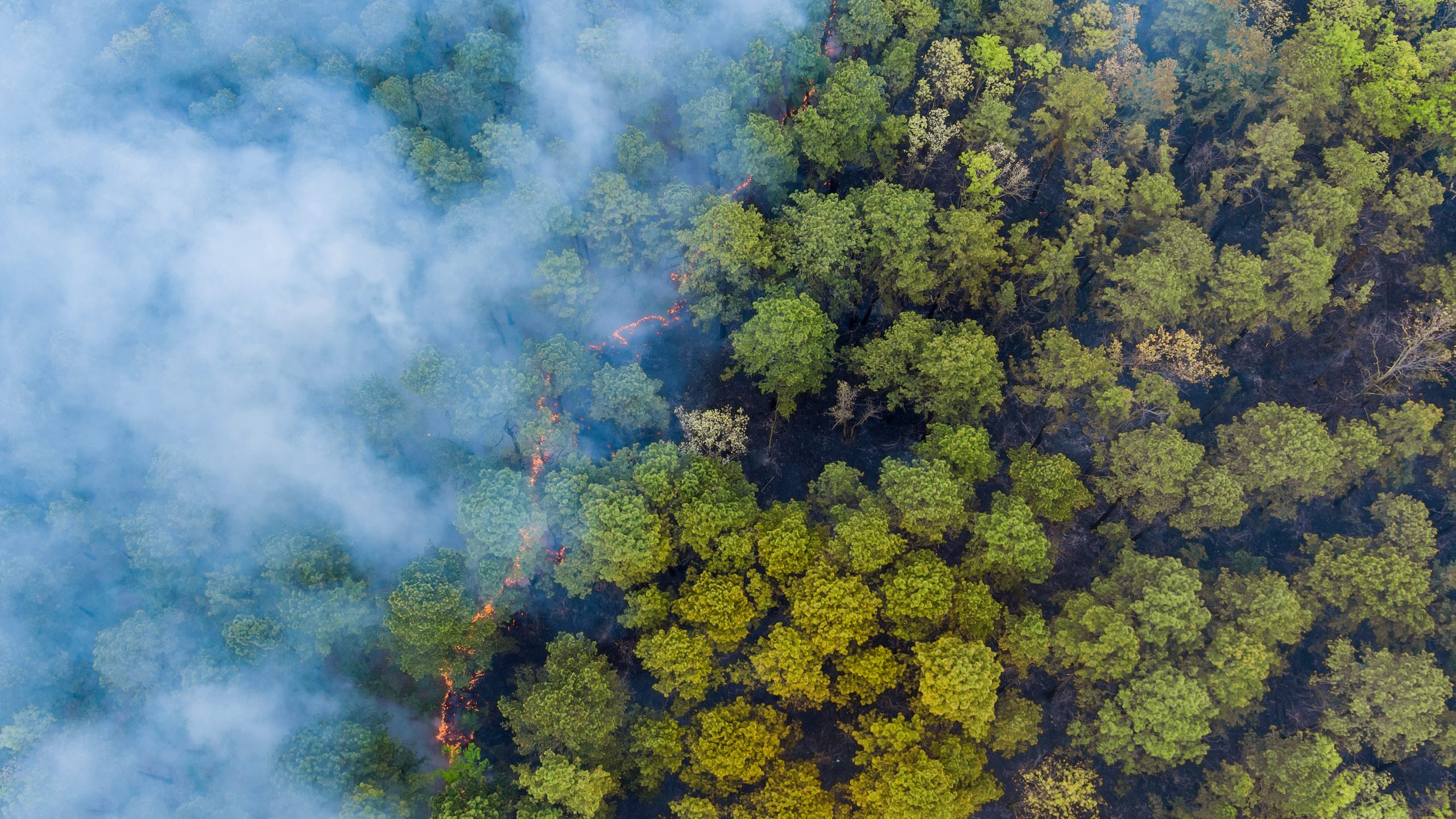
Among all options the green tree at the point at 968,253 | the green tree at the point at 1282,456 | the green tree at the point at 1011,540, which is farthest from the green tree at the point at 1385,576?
the green tree at the point at 968,253

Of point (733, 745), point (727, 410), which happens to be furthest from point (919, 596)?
point (727, 410)

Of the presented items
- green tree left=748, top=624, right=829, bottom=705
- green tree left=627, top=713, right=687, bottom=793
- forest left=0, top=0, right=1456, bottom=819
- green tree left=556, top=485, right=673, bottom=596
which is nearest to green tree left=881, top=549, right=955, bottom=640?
forest left=0, top=0, right=1456, bottom=819

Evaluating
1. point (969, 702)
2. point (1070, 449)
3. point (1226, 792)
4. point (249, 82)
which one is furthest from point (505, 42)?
point (1226, 792)

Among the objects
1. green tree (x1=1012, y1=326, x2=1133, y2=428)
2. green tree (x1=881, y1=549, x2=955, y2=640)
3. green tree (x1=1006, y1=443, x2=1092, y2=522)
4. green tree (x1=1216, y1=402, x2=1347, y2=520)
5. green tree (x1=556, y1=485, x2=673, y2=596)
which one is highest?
green tree (x1=556, y1=485, x2=673, y2=596)

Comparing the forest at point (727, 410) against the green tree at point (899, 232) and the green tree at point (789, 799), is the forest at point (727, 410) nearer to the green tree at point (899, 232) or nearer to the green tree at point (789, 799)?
the green tree at point (789, 799)

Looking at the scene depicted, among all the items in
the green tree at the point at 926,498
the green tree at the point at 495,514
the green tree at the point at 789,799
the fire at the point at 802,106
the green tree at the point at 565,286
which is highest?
the fire at the point at 802,106

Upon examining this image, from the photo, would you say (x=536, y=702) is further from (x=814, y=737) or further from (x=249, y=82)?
(x=249, y=82)

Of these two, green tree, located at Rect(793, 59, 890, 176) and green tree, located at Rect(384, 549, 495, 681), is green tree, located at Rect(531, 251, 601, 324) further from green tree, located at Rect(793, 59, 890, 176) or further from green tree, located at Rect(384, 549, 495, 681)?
green tree, located at Rect(384, 549, 495, 681)
